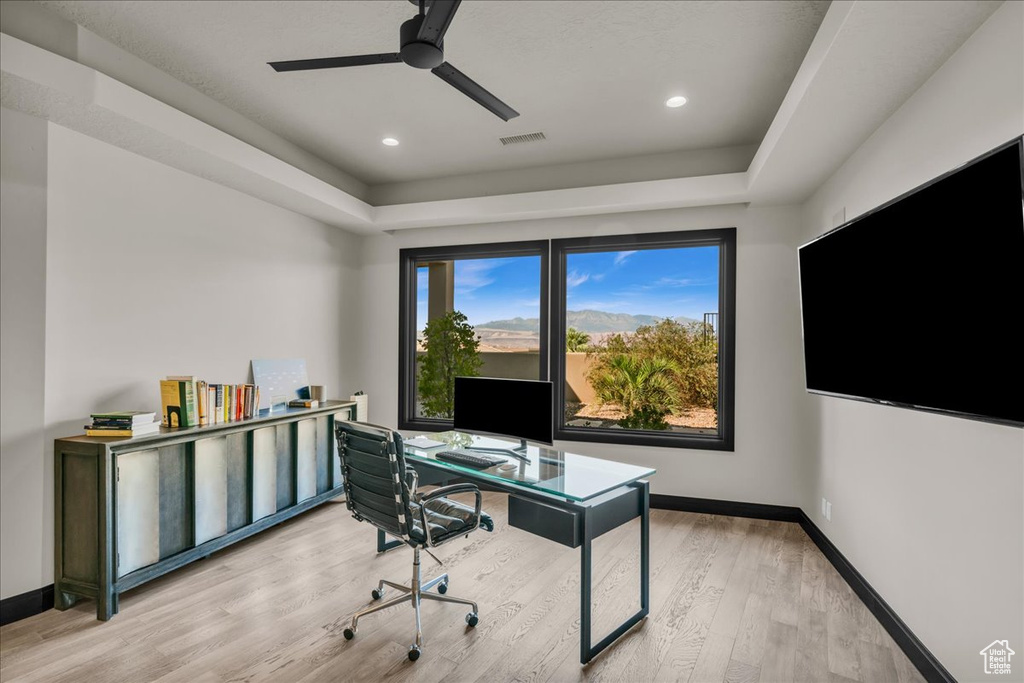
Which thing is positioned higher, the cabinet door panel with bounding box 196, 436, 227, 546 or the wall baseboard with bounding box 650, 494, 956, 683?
the cabinet door panel with bounding box 196, 436, 227, 546

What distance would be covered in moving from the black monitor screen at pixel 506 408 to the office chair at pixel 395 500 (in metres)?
0.63

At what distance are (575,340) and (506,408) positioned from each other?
5.53 ft

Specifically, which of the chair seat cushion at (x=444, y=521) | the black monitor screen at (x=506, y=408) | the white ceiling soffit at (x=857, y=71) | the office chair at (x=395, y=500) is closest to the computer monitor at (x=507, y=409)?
the black monitor screen at (x=506, y=408)

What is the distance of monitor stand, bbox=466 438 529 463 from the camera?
2.98 metres

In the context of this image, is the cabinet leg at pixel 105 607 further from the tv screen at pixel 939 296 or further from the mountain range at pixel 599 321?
the tv screen at pixel 939 296

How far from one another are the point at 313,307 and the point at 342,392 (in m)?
0.95

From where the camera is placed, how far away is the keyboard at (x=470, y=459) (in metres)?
2.76

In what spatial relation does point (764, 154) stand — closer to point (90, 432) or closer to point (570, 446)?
point (570, 446)

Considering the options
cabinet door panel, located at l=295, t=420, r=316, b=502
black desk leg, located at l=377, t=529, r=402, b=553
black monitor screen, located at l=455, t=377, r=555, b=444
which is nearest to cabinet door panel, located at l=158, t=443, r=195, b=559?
cabinet door panel, located at l=295, t=420, r=316, b=502

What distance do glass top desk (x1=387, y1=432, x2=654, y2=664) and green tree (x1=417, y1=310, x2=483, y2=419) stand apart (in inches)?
84.4

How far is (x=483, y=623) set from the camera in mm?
2557

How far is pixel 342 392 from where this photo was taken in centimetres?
518

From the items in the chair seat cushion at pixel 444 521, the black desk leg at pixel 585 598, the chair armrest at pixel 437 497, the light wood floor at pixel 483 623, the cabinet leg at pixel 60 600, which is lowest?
the light wood floor at pixel 483 623

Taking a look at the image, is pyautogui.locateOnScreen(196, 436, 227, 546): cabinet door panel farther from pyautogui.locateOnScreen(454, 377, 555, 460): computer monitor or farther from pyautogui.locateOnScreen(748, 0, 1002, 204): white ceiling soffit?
pyautogui.locateOnScreen(748, 0, 1002, 204): white ceiling soffit
